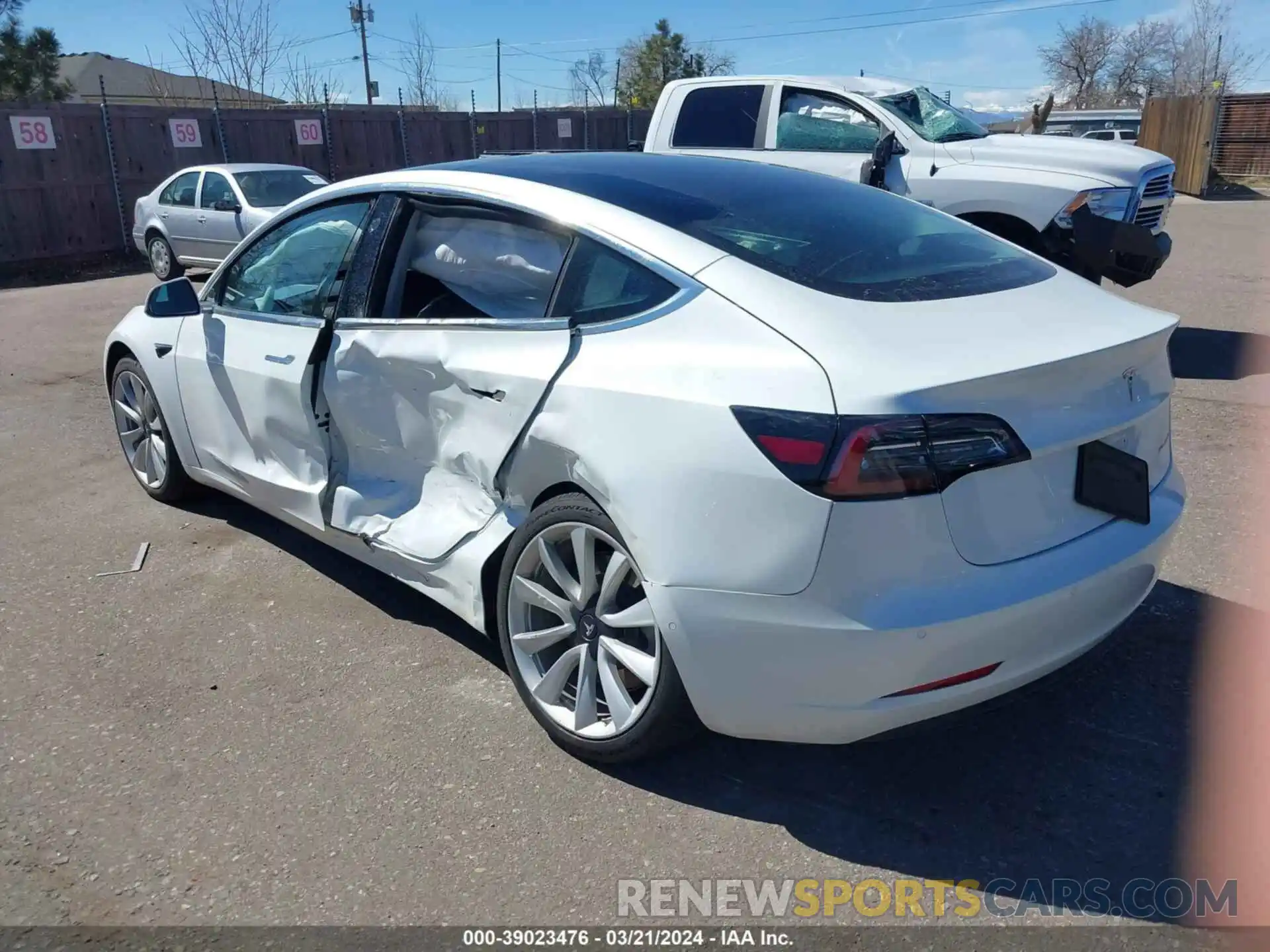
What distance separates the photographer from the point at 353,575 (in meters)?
4.41

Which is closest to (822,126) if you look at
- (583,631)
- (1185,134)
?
(583,631)

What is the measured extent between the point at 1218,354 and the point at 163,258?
44.1 ft

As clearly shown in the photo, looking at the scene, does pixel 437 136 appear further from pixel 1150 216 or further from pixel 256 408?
pixel 256 408

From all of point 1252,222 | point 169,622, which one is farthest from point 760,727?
point 1252,222

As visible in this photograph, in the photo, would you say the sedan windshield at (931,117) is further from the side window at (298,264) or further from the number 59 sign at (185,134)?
the number 59 sign at (185,134)

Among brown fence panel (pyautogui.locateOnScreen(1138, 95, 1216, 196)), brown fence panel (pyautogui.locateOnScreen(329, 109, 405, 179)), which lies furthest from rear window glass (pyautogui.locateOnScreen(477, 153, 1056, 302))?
brown fence panel (pyautogui.locateOnScreen(1138, 95, 1216, 196))

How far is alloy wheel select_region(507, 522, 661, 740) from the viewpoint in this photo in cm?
281

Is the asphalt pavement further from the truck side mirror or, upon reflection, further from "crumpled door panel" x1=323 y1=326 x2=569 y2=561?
the truck side mirror

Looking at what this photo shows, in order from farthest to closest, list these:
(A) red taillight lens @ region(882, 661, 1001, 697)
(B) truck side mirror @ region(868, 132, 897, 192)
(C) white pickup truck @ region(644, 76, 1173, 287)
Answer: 1. (B) truck side mirror @ region(868, 132, 897, 192)
2. (C) white pickup truck @ region(644, 76, 1173, 287)
3. (A) red taillight lens @ region(882, 661, 1001, 697)

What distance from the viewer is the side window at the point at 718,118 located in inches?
364

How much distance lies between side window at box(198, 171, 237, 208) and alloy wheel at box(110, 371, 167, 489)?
30.8 ft

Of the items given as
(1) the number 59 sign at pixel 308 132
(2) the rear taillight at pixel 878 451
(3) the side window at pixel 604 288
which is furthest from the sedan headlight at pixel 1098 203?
(1) the number 59 sign at pixel 308 132

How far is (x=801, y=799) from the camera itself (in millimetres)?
2855

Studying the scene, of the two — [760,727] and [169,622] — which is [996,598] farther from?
[169,622]
